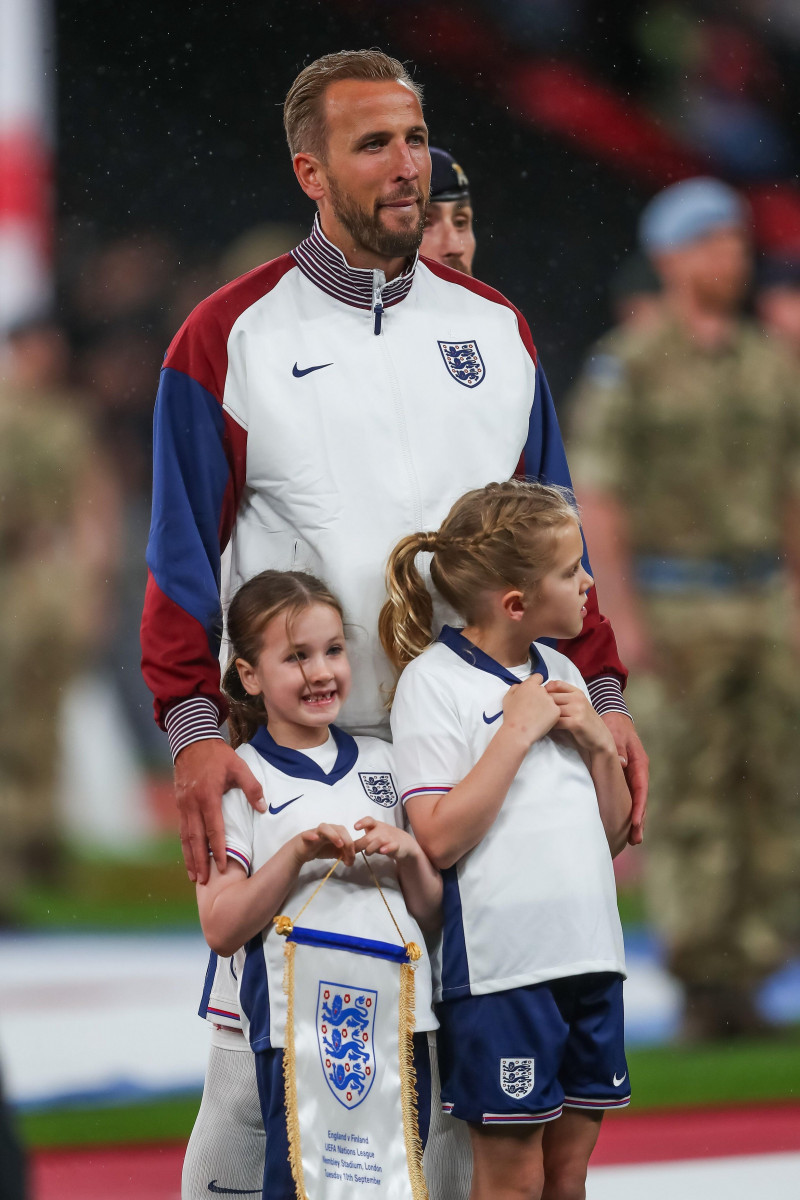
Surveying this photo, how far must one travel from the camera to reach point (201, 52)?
410cm

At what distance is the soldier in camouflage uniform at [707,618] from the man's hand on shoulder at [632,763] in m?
1.94

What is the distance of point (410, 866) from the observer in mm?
1629

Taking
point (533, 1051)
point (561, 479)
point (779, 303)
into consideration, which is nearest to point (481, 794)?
point (533, 1051)

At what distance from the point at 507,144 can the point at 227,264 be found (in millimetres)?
910

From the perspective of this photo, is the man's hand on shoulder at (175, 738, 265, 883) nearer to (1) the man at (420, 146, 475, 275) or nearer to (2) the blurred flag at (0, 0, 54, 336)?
(1) the man at (420, 146, 475, 275)

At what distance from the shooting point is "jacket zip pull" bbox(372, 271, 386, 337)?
5.97 ft

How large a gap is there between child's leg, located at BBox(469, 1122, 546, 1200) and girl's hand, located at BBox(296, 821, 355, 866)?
35 cm

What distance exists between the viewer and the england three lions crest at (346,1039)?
1.60 m

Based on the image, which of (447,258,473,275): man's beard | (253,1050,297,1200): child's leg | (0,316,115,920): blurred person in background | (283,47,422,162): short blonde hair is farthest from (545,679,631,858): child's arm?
(0,316,115,920): blurred person in background

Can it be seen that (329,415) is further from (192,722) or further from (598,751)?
(598,751)

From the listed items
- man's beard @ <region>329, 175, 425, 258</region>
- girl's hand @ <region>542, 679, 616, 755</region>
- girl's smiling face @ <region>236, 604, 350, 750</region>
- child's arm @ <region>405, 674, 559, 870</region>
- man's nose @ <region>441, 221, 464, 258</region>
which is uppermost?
man's nose @ <region>441, 221, 464, 258</region>

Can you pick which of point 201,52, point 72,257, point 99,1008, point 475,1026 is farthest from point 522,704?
point 72,257

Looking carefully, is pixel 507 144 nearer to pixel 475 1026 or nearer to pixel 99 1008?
pixel 99 1008

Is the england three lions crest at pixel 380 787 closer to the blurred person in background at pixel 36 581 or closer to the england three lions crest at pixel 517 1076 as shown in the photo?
the england three lions crest at pixel 517 1076
